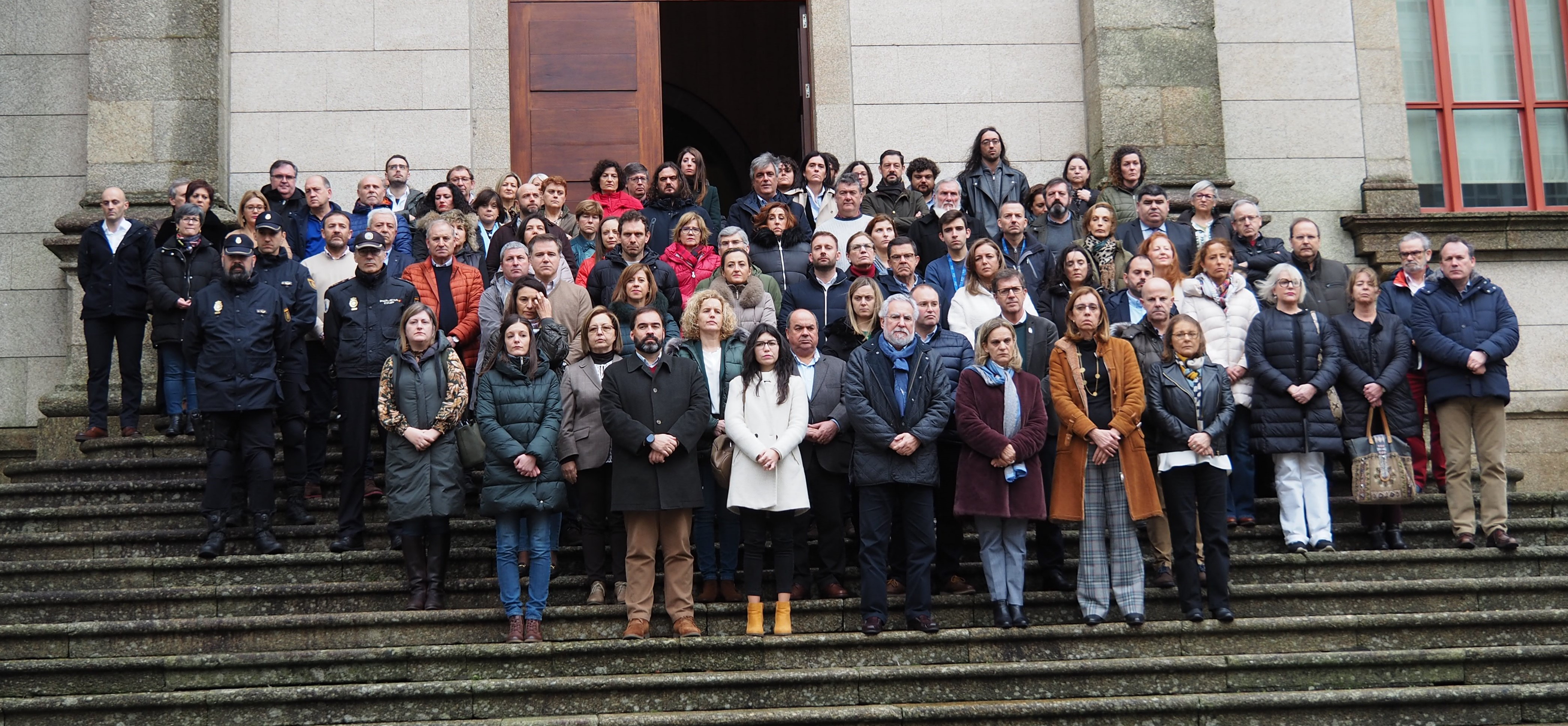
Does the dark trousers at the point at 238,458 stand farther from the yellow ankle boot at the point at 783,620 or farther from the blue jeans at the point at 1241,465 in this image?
the blue jeans at the point at 1241,465

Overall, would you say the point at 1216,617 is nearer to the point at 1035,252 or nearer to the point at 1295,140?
the point at 1035,252

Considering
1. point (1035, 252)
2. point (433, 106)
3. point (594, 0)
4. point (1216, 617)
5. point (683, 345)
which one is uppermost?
point (594, 0)

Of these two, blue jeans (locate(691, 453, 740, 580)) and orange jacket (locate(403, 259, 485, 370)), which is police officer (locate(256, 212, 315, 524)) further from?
blue jeans (locate(691, 453, 740, 580))

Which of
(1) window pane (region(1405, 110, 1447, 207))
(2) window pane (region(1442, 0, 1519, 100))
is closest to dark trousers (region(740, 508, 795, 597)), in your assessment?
(1) window pane (region(1405, 110, 1447, 207))

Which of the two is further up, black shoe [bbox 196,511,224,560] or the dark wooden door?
the dark wooden door

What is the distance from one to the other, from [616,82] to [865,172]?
2996mm

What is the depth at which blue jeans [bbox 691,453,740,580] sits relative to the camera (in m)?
7.88

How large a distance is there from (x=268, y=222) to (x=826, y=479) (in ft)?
13.9

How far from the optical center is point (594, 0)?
12.7 metres

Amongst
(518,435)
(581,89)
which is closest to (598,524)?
(518,435)

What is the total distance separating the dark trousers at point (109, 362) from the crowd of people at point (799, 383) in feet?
0.08

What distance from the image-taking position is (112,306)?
32.0 ft

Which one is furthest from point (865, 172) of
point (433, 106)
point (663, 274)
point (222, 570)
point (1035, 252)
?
point (222, 570)

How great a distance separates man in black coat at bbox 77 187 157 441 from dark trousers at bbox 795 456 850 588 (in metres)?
4.86
